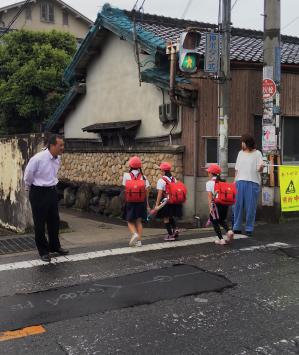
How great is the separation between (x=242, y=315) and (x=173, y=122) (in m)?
7.43

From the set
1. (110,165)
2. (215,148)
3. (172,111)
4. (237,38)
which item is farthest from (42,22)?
(215,148)

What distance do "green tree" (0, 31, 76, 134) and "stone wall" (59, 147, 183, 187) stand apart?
489cm

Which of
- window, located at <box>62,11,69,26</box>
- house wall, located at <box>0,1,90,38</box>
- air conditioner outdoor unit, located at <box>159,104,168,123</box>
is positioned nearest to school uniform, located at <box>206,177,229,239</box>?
air conditioner outdoor unit, located at <box>159,104,168,123</box>

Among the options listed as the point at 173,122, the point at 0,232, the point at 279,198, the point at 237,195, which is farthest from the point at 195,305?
the point at 173,122

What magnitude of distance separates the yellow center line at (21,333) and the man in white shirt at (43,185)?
2.67m

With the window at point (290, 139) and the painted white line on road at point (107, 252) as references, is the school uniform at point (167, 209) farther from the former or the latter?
the window at point (290, 139)

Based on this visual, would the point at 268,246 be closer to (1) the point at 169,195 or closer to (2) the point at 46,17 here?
(1) the point at 169,195

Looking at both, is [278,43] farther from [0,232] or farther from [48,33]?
[48,33]

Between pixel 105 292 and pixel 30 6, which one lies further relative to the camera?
pixel 30 6

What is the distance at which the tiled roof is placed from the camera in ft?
38.3

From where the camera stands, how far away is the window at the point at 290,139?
11.8 m

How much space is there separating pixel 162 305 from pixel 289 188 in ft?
19.0

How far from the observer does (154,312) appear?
4902 millimetres

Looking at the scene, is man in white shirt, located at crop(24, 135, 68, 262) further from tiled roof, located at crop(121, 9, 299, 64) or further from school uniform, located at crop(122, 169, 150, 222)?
tiled roof, located at crop(121, 9, 299, 64)
